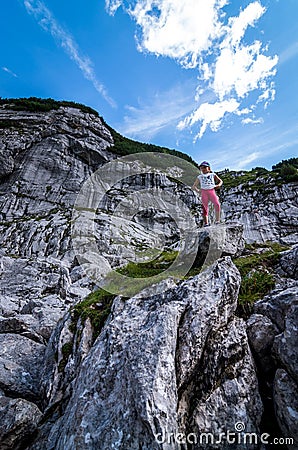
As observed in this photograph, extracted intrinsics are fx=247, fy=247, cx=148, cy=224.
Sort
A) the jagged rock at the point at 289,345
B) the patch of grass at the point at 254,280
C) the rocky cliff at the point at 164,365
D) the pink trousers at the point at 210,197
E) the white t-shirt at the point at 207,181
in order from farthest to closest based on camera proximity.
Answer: the white t-shirt at the point at 207,181 < the pink trousers at the point at 210,197 < the patch of grass at the point at 254,280 < the jagged rock at the point at 289,345 < the rocky cliff at the point at 164,365

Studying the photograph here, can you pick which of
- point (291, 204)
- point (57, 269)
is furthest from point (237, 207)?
point (57, 269)

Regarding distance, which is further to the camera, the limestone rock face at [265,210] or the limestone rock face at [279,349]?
the limestone rock face at [265,210]

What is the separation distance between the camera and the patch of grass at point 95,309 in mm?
8109

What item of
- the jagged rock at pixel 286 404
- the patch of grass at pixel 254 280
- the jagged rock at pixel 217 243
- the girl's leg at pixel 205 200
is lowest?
the jagged rock at pixel 286 404

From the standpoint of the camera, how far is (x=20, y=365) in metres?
8.77

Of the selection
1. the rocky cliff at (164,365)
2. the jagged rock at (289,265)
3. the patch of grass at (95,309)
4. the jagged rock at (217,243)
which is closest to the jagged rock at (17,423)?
the rocky cliff at (164,365)

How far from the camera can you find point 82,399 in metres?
5.35

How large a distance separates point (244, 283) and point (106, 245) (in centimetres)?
2763

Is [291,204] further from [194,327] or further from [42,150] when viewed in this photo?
[42,150]

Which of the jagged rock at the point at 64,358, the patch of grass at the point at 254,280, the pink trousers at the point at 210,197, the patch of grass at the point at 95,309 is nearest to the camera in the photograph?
the jagged rock at the point at 64,358

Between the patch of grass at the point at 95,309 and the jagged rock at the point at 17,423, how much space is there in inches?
94.1

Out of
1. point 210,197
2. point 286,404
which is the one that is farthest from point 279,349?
point 210,197
